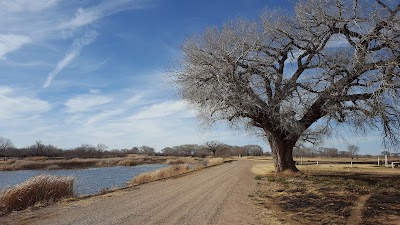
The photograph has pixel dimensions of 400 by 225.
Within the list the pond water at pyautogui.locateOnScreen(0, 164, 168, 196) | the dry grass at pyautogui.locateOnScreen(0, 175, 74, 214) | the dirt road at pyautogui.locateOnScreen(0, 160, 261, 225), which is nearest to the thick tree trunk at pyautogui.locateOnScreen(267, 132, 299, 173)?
the dirt road at pyautogui.locateOnScreen(0, 160, 261, 225)

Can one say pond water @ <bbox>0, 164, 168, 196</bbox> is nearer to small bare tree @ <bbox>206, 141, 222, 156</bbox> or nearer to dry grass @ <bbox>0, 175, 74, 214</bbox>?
dry grass @ <bbox>0, 175, 74, 214</bbox>

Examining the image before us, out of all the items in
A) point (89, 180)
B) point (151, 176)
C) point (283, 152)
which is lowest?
point (89, 180)

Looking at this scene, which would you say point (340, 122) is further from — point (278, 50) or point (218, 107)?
point (218, 107)

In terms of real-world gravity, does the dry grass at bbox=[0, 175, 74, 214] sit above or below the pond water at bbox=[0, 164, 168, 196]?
above

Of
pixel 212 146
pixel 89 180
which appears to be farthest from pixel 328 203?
pixel 212 146

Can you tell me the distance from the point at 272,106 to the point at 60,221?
15290mm

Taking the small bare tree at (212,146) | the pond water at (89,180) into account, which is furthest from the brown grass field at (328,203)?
the small bare tree at (212,146)

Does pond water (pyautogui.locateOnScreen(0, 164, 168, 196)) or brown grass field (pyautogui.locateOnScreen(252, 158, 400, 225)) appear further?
pond water (pyautogui.locateOnScreen(0, 164, 168, 196))

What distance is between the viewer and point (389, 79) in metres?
18.1

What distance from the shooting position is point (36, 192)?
1511 centimetres

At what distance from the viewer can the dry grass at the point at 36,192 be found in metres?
13.4

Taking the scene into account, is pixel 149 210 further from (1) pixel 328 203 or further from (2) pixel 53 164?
(2) pixel 53 164

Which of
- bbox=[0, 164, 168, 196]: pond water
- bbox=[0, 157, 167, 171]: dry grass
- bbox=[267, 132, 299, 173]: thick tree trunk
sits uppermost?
bbox=[267, 132, 299, 173]: thick tree trunk

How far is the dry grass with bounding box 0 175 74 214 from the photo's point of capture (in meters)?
13.4
